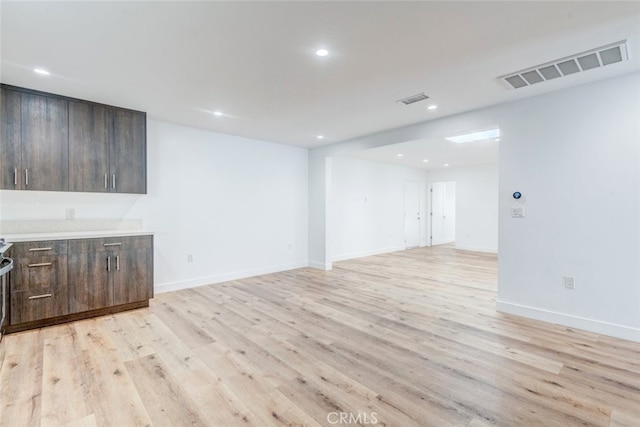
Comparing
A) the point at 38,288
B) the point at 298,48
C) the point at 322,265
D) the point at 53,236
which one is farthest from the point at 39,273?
the point at 322,265

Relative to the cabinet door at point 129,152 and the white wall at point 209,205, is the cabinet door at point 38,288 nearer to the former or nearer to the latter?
the white wall at point 209,205

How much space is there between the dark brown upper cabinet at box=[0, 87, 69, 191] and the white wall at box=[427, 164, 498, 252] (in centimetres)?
942

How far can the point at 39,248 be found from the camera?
306cm

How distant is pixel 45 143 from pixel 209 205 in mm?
2154

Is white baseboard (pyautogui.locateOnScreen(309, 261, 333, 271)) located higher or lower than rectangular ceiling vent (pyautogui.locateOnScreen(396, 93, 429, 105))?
lower

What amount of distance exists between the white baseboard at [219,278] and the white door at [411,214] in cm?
441

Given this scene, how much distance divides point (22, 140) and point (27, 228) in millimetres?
1004

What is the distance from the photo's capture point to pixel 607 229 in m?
2.97

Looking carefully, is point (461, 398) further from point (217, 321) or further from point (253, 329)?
point (217, 321)

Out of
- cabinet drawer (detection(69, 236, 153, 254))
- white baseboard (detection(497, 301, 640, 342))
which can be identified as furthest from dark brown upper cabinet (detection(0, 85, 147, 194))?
white baseboard (detection(497, 301, 640, 342))

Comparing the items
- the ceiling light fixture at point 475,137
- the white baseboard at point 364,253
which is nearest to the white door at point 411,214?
the white baseboard at point 364,253

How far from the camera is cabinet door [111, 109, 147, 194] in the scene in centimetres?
378

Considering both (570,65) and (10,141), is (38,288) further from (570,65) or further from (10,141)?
(570,65)

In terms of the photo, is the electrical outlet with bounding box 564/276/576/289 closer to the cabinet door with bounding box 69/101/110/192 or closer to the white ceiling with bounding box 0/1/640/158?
the white ceiling with bounding box 0/1/640/158
